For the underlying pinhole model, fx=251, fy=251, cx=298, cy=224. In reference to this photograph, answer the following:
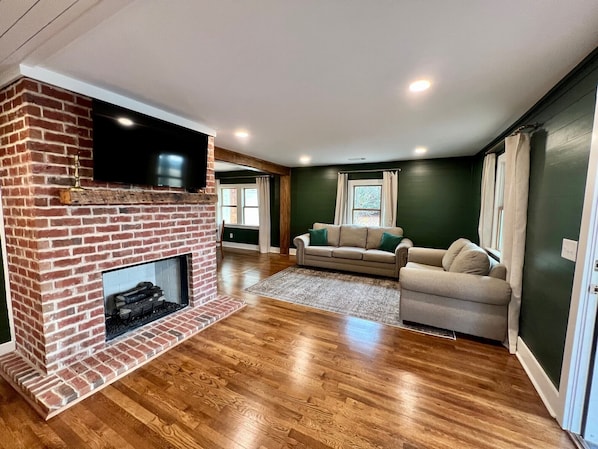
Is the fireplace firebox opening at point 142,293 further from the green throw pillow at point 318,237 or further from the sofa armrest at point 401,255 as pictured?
the sofa armrest at point 401,255

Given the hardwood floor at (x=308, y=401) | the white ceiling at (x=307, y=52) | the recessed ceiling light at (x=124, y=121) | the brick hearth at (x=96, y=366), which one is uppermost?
the white ceiling at (x=307, y=52)

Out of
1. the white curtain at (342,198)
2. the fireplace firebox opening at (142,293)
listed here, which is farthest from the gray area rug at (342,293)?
the white curtain at (342,198)

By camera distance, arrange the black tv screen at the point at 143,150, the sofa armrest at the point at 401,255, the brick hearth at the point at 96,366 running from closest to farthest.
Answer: the brick hearth at the point at 96,366 → the black tv screen at the point at 143,150 → the sofa armrest at the point at 401,255

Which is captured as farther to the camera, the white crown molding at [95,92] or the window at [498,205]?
the window at [498,205]

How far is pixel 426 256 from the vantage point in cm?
388

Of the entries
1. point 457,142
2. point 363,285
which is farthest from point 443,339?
point 457,142

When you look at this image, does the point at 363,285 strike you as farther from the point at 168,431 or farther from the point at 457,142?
the point at 168,431

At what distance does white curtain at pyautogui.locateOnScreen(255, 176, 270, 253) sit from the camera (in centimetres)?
657

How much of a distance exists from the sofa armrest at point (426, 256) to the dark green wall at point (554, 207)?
61.7 inches

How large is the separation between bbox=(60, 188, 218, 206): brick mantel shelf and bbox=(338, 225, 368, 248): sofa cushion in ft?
10.3

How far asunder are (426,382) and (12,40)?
3.41 m

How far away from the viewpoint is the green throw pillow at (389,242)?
475 centimetres

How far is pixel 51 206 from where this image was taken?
1822 millimetres

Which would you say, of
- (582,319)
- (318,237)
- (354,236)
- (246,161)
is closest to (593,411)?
(582,319)
